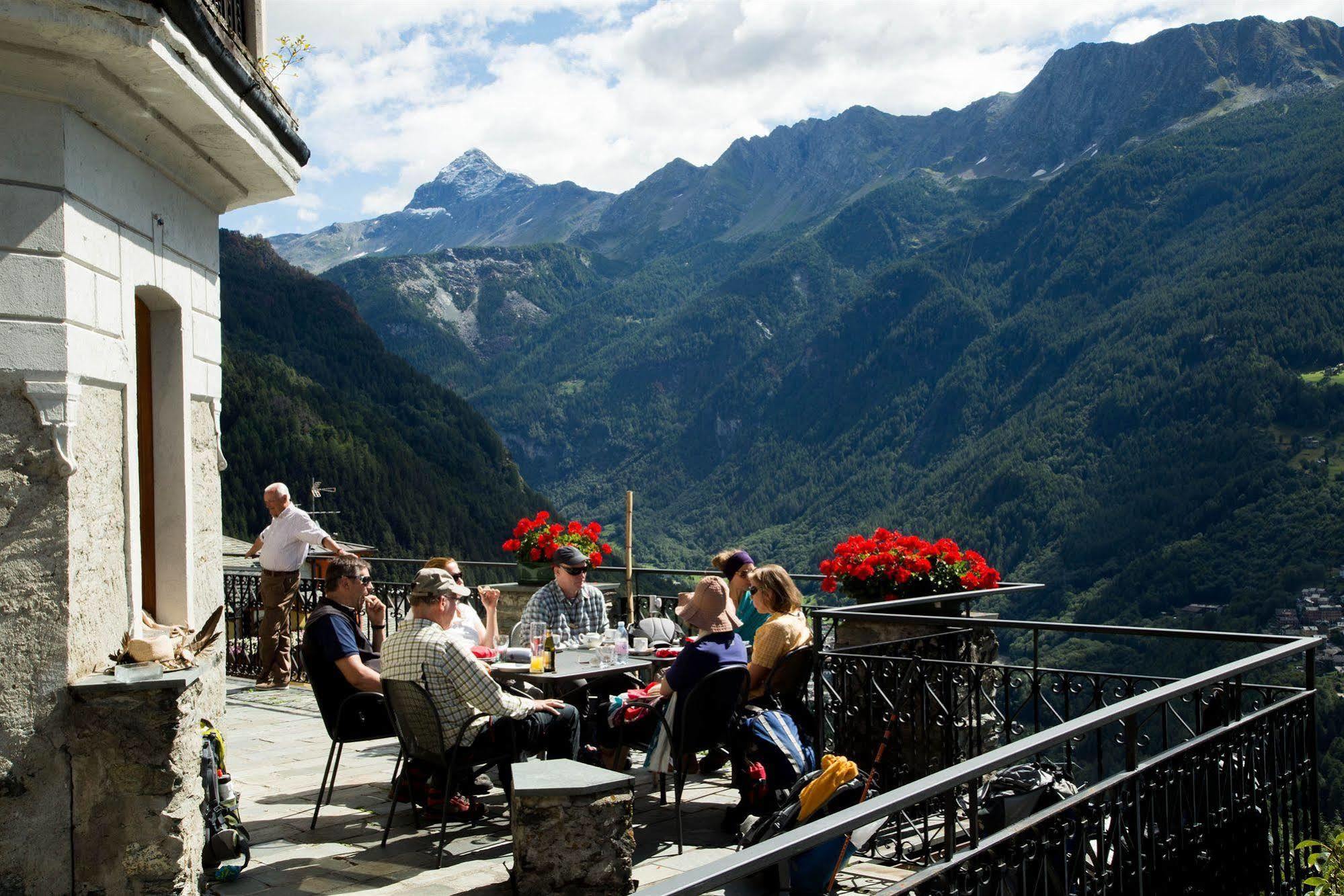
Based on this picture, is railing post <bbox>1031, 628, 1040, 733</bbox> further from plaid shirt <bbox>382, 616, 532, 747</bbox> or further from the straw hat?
plaid shirt <bbox>382, 616, 532, 747</bbox>

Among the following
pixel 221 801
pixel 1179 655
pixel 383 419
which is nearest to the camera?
pixel 221 801

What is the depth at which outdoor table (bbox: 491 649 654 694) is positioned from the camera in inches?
249

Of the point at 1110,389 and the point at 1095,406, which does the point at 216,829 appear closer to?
the point at 1095,406

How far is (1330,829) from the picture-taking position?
16.6 ft

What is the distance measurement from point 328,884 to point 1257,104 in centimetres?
18952

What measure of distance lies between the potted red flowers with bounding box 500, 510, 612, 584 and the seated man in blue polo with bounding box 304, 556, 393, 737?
490 centimetres

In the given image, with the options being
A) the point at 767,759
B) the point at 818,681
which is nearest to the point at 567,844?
the point at 767,759

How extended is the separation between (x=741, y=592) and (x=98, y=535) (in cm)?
476

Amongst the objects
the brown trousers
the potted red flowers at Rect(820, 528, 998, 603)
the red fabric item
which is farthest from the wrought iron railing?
the brown trousers

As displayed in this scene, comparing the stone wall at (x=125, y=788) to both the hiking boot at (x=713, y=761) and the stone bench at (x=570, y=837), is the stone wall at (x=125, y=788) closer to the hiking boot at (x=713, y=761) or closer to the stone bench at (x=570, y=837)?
the stone bench at (x=570, y=837)

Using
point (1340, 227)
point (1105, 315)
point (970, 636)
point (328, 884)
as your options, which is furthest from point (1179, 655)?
point (1105, 315)

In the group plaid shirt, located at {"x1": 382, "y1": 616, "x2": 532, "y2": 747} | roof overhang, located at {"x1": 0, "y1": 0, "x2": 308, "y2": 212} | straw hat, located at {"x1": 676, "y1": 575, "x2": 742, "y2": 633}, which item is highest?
roof overhang, located at {"x1": 0, "y1": 0, "x2": 308, "y2": 212}

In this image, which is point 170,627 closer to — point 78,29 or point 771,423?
point 78,29

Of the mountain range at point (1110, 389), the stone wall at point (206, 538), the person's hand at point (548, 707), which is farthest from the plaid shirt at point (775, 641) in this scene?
the mountain range at point (1110, 389)
